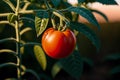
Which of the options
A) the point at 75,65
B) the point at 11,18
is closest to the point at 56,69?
the point at 75,65

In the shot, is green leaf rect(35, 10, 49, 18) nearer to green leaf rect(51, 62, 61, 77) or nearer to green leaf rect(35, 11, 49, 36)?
green leaf rect(35, 11, 49, 36)

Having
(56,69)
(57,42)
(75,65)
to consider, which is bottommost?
(56,69)

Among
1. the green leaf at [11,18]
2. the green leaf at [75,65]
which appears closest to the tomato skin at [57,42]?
the green leaf at [11,18]

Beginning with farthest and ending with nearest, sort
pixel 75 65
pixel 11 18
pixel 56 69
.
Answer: pixel 56 69, pixel 75 65, pixel 11 18

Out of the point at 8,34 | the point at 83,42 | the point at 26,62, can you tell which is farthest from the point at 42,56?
the point at 83,42

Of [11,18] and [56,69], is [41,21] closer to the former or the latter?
[11,18]

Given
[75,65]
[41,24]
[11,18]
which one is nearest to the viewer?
[41,24]

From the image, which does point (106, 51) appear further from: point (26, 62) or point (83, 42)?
point (26, 62)

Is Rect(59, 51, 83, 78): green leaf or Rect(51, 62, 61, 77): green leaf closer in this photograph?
Rect(59, 51, 83, 78): green leaf

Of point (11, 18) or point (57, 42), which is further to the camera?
point (11, 18)

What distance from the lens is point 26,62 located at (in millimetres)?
2787

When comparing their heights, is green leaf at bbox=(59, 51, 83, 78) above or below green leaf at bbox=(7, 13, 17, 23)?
below

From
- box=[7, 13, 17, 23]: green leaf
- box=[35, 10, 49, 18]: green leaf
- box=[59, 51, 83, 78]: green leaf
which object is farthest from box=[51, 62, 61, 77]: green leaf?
box=[35, 10, 49, 18]: green leaf

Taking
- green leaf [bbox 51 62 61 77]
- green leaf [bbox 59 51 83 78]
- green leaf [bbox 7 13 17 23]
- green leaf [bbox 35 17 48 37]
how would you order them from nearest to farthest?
green leaf [bbox 35 17 48 37] < green leaf [bbox 7 13 17 23] < green leaf [bbox 59 51 83 78] < green leaf [bbox 51 62 61 77]
